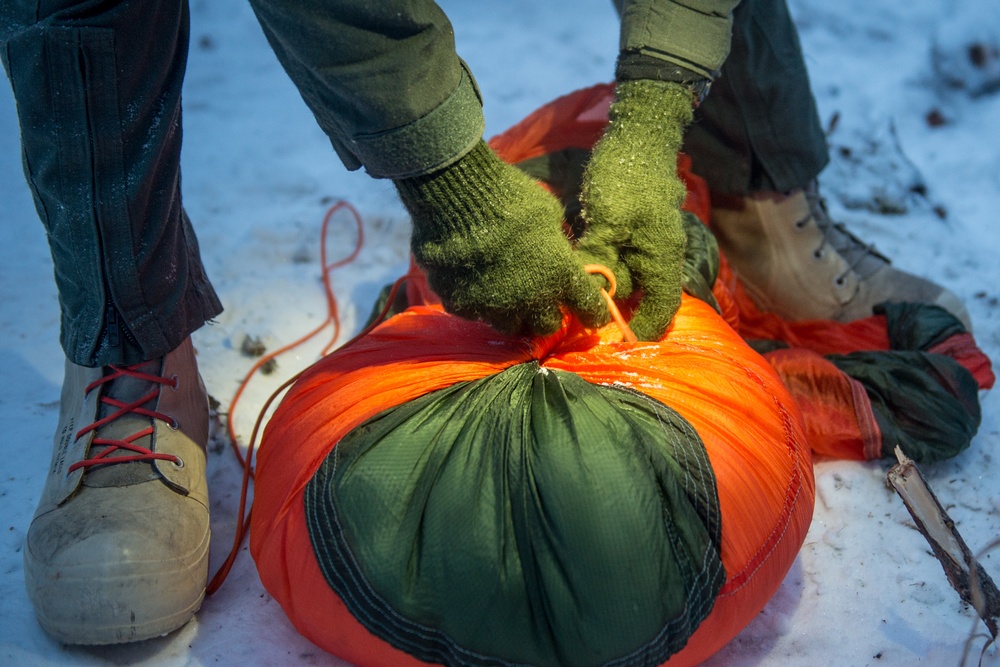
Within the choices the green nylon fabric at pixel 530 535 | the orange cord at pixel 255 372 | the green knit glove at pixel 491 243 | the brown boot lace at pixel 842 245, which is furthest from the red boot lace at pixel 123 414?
the brown boot lace at pixel 842 245

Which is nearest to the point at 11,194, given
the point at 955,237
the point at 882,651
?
the point at 882,651

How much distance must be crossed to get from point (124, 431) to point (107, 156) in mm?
407

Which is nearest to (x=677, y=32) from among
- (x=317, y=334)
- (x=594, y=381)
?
(x=594, y=381)

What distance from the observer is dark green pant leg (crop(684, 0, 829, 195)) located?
1523mm

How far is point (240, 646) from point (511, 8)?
94.4 inches

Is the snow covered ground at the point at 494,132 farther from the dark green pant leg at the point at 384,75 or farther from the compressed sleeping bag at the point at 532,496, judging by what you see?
the dark green pant leg at the point at 384,75

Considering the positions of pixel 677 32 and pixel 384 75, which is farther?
pixel 677 32

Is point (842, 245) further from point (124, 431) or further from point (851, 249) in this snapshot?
point (124, 431)

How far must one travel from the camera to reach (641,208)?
113 centimetres

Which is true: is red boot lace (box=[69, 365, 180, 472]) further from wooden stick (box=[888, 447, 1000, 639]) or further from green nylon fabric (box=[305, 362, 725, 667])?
wooden stick (box=[888, 447, 1000, 639])

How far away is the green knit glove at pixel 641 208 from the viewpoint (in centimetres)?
113

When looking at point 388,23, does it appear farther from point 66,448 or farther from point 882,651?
point 882,651

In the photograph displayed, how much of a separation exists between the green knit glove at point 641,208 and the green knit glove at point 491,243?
0.10m

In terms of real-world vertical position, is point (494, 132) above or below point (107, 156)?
below
